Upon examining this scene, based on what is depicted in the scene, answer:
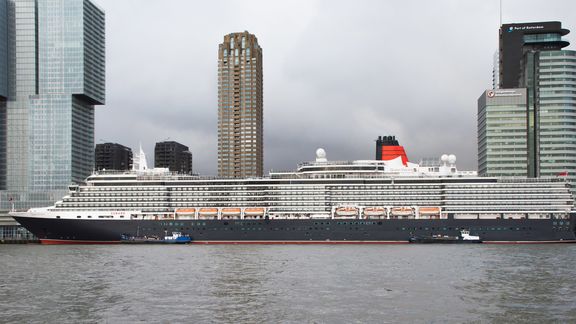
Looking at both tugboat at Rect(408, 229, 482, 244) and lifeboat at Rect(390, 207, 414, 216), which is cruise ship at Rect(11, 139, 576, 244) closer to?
lifeboat at Rect(390, 207, 414, 216)

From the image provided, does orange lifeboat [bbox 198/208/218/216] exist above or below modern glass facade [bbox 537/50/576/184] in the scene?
below

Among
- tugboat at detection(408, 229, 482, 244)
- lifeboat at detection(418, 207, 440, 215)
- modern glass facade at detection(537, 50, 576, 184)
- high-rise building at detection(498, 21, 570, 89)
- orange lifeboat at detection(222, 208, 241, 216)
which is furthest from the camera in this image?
high-rise building at detection(498, 21, 570, 89)

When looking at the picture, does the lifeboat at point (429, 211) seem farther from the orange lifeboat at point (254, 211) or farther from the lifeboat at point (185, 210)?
the lifeboat at point (185, 210)

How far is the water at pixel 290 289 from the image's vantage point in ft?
118

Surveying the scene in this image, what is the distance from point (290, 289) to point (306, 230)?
5678 centimetres

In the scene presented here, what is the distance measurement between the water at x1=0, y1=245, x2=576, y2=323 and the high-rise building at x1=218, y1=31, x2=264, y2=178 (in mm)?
125451

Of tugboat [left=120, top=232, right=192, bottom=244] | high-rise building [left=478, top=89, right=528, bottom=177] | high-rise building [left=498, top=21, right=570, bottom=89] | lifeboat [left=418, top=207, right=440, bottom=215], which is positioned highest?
high-rise building [left=498, top=21, right=570, bottom=89]

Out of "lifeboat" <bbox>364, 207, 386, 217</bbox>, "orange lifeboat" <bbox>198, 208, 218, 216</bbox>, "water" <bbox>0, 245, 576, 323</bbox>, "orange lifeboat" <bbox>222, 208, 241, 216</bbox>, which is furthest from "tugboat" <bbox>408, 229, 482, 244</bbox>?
"orange lifeboat" <bbox>198, 208, 218, 216</bbox>

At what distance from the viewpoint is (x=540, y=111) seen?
16938 cm

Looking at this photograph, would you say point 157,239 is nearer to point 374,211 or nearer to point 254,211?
point 254,211

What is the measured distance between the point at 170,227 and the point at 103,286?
56803 millimetres

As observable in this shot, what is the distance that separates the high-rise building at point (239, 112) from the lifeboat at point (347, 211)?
9013 cm

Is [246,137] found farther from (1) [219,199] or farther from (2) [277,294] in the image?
(2) [277,294]

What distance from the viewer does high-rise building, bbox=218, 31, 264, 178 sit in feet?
639
